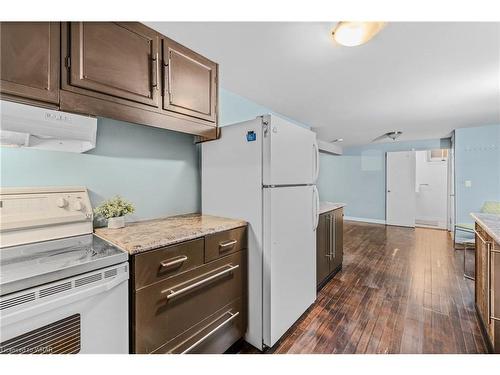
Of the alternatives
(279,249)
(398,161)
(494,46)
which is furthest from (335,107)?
(398,161)

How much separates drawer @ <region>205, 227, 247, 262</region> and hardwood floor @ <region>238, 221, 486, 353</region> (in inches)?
30.3

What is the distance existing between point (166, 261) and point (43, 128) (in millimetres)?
887

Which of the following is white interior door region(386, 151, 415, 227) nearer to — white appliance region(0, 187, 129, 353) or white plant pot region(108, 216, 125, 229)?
white plant pot region(108, 216, 125, 229)

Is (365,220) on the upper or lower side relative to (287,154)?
lower

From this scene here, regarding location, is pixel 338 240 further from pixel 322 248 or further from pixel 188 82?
pixel 188 82

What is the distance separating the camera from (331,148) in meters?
5.58

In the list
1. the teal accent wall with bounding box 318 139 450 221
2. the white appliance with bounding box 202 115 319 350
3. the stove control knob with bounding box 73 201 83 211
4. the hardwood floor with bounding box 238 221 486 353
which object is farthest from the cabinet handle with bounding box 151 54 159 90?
the teal accent wall with bounding box 318 139 450 221

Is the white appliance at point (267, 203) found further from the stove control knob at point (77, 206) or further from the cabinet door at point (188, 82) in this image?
the stove control knob at point (77, 206)

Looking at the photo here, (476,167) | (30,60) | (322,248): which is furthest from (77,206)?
(476,167)

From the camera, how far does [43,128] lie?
1.10 meters

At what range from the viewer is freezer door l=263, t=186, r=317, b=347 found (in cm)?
160

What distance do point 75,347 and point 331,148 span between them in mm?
5634

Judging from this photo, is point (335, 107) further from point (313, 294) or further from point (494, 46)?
point (313, 294)

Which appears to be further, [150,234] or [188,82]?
[188,82]
